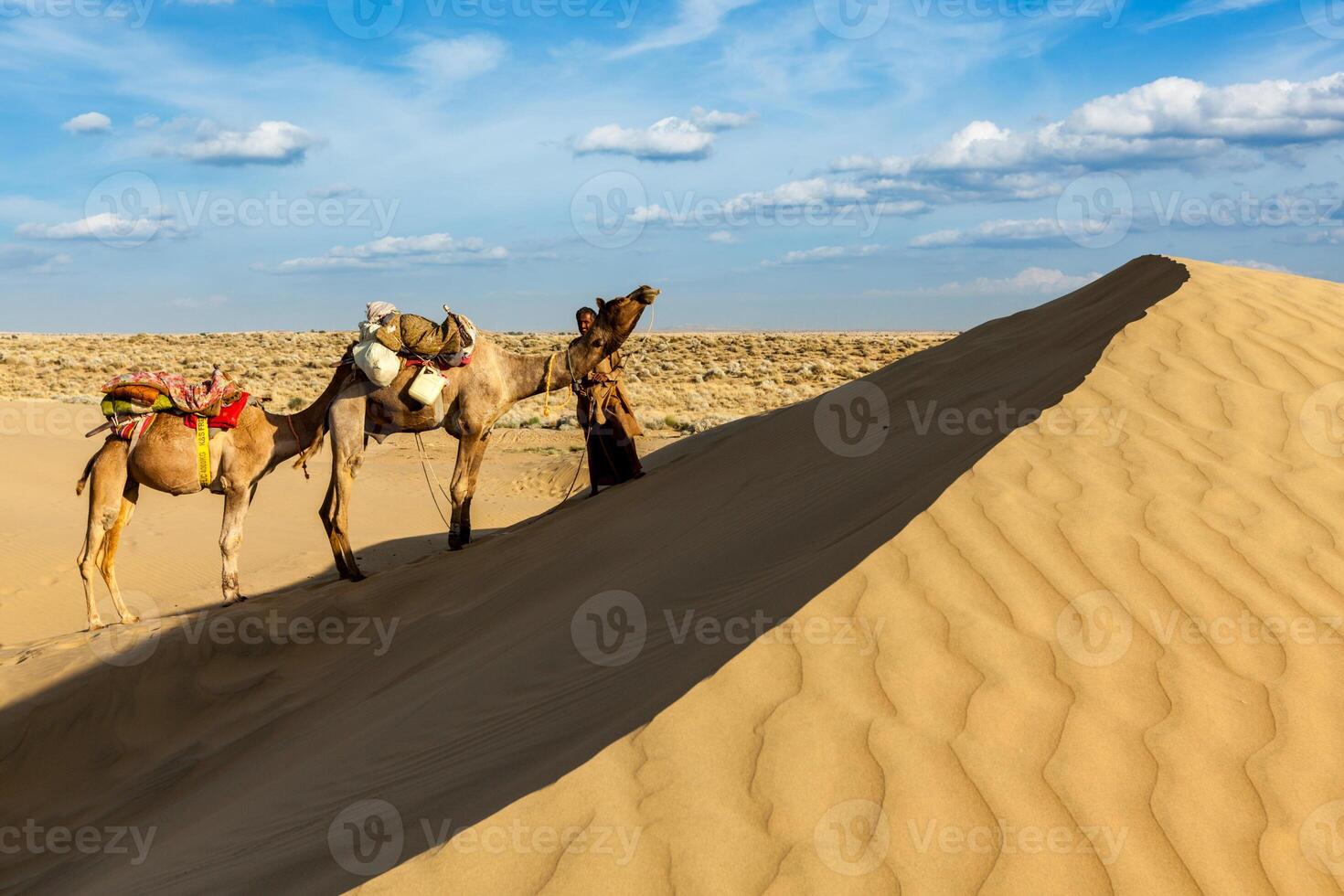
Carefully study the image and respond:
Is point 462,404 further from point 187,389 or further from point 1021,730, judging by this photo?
point 1021,730

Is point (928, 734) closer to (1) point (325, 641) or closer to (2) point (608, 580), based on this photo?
(2) point (608, 580)

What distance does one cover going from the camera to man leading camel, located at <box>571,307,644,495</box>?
33.5 ft

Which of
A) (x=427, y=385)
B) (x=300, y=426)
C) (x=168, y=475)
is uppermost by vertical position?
(x=427, y=385)

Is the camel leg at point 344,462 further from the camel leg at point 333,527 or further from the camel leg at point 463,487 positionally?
the camel leg at point 463,487

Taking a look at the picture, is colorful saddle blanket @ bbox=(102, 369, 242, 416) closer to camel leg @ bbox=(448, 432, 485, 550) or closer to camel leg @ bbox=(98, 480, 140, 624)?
camel leg @ bbox=(98, 480, 140, 624)

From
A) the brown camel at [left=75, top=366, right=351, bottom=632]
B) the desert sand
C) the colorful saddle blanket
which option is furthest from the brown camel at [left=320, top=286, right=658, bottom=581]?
the desert sand

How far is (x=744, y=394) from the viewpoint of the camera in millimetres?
30422

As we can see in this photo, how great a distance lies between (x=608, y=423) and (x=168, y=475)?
13.9 ft

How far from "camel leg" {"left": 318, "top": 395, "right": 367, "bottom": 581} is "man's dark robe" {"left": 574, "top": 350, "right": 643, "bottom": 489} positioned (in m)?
2.24

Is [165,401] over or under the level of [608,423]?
over

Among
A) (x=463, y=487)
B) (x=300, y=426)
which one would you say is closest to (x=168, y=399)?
(x=300, y=426)

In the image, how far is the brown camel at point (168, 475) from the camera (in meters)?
8.80

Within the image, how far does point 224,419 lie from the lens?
356 inches

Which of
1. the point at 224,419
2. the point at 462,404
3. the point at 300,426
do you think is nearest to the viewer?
the point at 224,419
